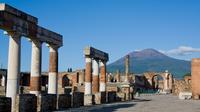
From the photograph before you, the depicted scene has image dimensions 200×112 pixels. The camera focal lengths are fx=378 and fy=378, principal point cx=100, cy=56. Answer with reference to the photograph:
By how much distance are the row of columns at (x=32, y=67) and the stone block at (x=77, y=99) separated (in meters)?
1.33

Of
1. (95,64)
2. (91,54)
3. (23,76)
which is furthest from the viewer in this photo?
(23,76)

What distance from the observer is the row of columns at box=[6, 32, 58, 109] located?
1833cm

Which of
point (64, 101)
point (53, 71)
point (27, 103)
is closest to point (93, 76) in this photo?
point (53, 71)

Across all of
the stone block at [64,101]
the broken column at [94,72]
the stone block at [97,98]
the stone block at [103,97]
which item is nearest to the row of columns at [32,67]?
the stone block at [64,101]

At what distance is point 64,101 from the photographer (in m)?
23.0

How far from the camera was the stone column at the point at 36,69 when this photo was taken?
21.1 metres

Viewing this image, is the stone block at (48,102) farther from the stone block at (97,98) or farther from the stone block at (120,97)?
the stone block at (120,97)

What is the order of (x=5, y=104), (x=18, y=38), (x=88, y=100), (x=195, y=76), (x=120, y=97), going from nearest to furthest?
(x=5, y=104), (x=18, y=38), (x=88, y=100), (x=120, y=97), (x=195, y=76)

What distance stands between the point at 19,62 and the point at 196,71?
93.5 ft

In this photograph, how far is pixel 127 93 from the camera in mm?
37281

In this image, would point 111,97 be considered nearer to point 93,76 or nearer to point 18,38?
point 93,76

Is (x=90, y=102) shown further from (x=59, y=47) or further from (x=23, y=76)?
(x=23, y=76)

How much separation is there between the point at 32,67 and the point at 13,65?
2.90m

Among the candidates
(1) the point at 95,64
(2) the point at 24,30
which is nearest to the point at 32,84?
(2) the point at 24,30
